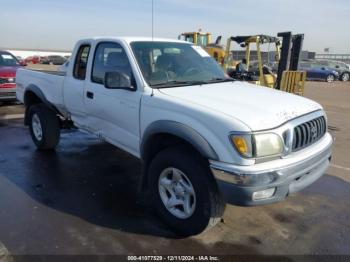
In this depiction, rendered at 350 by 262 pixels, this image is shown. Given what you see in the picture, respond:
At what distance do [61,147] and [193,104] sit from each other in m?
3.99

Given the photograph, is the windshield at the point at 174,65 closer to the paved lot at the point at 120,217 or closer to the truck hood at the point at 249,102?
the truck hood at the point at 249,102

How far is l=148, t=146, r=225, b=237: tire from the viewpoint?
10.8ft

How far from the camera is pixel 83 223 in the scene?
3.82 metres

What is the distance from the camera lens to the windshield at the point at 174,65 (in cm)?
409

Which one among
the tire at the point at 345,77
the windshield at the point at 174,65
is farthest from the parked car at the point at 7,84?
the tire at the point at 345,77

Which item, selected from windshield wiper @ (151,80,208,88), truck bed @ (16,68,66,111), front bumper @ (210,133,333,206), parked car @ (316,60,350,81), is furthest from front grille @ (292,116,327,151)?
parked car @ (316,60,350,81)

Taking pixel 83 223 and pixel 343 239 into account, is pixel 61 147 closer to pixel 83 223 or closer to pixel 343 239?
pixel 83 223

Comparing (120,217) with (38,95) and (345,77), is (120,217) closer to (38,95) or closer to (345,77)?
(38,95)

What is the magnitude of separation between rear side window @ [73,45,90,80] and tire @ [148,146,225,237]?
6.91ft

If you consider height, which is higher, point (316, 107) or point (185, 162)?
point (316, 107)

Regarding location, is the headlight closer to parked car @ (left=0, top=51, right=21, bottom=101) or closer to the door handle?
the door handle

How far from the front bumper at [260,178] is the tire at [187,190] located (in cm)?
21

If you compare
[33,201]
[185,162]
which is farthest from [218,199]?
[33,201]

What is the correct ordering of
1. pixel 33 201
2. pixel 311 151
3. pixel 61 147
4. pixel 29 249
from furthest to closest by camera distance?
1. pixel 61 147
2. pixel 33 201
3. pixel 311 151
4. pixel 29 249
